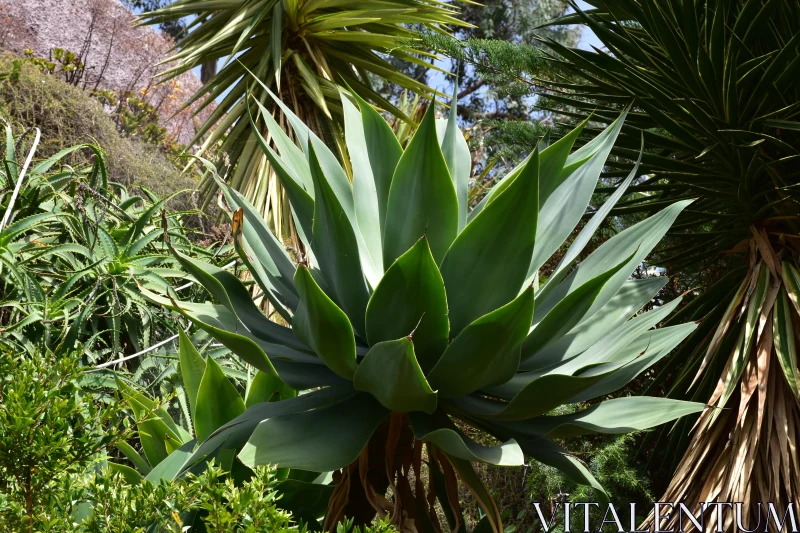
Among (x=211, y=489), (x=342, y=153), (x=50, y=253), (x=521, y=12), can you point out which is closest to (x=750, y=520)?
(x=211, y=489)

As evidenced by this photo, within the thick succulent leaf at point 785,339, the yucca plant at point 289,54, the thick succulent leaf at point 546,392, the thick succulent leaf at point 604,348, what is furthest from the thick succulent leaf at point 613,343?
the yucca plant at point 289,54

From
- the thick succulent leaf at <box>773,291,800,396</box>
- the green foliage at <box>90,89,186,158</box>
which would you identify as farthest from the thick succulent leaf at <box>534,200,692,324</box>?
the green foliage at <box>90,89,186,158</box>

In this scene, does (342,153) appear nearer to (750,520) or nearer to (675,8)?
(675,8)

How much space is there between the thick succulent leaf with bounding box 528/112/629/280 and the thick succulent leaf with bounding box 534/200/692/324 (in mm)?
60

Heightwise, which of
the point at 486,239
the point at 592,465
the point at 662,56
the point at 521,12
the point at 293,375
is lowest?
the point at 592,465

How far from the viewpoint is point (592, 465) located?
4020mm

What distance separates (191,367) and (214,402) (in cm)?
15

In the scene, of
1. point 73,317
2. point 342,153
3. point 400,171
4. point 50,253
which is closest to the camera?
point 400,171

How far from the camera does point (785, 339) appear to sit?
8.98 feet

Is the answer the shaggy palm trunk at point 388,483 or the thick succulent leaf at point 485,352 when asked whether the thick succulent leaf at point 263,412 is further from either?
the thick succulent leaf at point 485,352

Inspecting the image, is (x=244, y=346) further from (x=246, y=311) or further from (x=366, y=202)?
(x=366, y=202)

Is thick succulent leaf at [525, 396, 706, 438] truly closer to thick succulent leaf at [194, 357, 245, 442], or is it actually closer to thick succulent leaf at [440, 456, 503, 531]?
thick succulent leaf at [440, 456, 503, 531]

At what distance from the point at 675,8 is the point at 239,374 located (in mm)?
2296

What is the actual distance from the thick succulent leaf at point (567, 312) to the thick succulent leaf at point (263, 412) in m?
0.34
